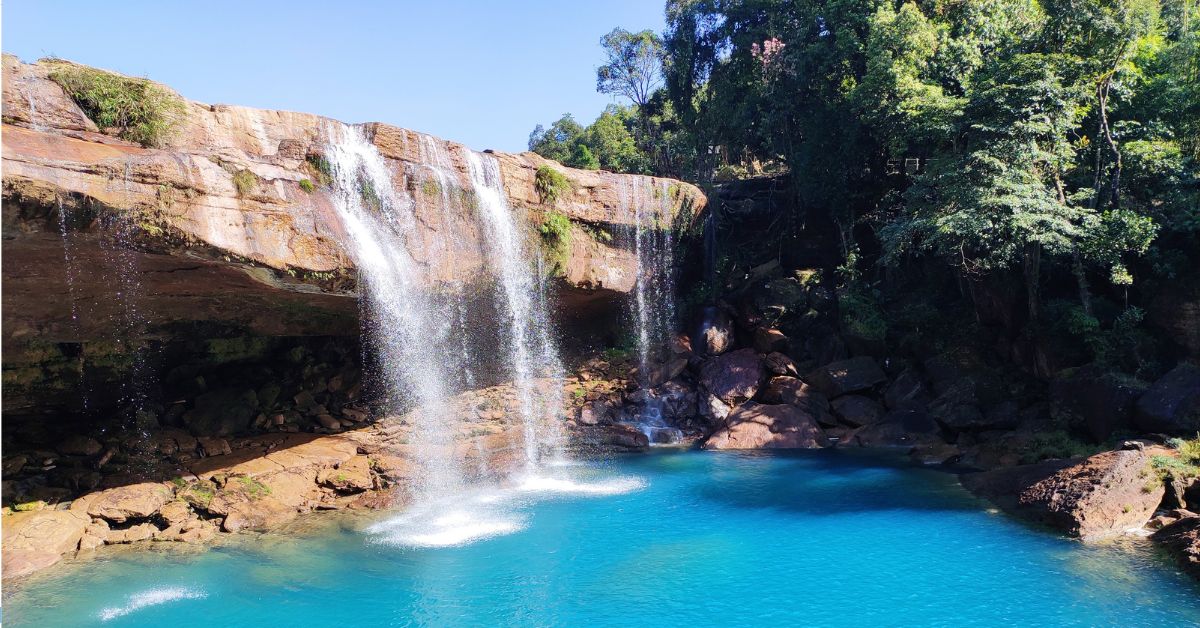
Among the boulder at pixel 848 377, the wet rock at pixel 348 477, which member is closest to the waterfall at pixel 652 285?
the boulder at pixel 848 377

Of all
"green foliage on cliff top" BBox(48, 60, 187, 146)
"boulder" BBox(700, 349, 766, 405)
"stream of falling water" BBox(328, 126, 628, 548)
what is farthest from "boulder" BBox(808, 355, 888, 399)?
"green foliage on cliff top" BBox(48, 60, 187, 146)

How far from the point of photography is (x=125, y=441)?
45.3ft

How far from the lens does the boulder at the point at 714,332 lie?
69.3 feet

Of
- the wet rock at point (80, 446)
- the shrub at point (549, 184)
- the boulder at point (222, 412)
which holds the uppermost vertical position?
the shrub at point (549, 184)

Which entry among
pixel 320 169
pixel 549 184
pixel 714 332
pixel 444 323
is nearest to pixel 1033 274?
pixel 714 332

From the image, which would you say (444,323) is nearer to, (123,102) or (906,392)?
(123,102)

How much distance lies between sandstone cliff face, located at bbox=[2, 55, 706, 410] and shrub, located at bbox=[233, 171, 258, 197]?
0.02 metres

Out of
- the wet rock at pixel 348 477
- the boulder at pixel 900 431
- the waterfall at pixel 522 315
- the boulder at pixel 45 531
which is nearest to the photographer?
the boulder at pixel 45 531

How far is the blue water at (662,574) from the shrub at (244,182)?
5723 millimetres

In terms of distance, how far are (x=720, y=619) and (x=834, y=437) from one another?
10.6 meters

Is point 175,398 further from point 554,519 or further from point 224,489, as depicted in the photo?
point 554,519

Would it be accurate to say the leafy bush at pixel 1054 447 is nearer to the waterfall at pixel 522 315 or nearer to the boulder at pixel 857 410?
the boulder at pixel 857 410

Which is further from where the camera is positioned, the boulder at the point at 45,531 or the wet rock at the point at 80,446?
the wet rock at the point at 80,446

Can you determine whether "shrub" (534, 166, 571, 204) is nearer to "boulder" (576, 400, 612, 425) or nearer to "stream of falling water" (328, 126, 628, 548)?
"stream of falling water" (328, 126, 628, 548)
